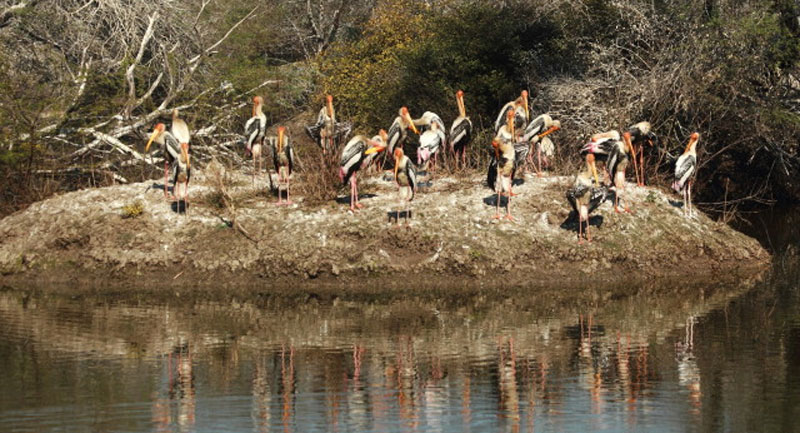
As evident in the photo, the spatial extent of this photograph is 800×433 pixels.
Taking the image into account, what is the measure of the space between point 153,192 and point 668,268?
28.8 feet

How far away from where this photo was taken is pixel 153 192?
2122 centimetres

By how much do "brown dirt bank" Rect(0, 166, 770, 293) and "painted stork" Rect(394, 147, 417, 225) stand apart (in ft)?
1.20

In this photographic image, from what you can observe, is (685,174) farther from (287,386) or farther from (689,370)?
(287,386)

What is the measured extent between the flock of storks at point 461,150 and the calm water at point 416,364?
2157 mm

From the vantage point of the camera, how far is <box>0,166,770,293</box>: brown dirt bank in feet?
62.6

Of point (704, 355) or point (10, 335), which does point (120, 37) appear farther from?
point (704, 355)

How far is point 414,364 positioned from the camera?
13.4 m

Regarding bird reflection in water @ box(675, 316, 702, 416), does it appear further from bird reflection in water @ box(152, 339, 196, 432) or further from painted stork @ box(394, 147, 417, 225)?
painted stork @ box(394, 147, 417, 225)

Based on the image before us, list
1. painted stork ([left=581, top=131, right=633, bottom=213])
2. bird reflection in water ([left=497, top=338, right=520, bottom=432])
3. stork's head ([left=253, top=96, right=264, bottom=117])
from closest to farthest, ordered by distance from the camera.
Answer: bird reflection in water ([left=497, top=338, right=520, bottom=432]), painted stork ([left=581, top=131, right=633, bottom=213]), stork's head ([left=253, top=96, right=264, bottom=117])

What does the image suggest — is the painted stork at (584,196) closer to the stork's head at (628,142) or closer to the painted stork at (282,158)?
the stork's head at (628,142)

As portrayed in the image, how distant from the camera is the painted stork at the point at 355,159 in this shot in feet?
65.3

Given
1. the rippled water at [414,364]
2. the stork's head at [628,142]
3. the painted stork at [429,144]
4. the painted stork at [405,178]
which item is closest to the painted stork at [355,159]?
the painted stork at [405,178]

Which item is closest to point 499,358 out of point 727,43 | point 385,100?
point 727,43

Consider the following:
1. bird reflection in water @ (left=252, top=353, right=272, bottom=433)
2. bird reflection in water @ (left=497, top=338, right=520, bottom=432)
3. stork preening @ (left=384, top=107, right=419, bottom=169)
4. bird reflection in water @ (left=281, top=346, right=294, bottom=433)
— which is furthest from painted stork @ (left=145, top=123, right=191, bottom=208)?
bird reflection in water @ (left=497, top=338, right=520, bottom=432)
